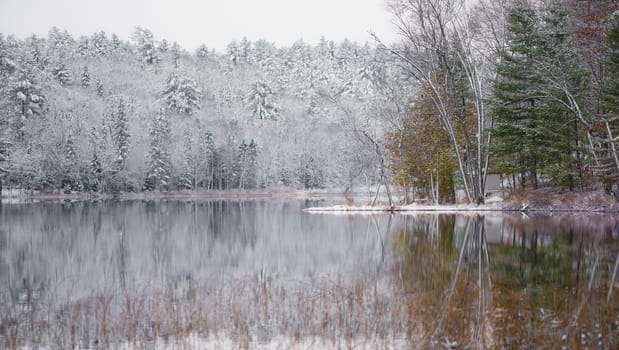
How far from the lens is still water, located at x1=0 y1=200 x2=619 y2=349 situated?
8.55 m

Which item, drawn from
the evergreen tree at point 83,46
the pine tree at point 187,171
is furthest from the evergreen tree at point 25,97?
the evergreen tree at point 83,46

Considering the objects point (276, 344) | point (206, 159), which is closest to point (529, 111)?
point (276, 344)

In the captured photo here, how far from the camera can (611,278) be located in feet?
39.2

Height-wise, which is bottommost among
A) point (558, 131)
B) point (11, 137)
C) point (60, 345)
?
point (60, 345)

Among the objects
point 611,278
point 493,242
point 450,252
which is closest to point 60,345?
point 611,278

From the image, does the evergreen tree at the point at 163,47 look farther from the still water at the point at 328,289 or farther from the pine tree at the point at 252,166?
the still water at the point at 328,289

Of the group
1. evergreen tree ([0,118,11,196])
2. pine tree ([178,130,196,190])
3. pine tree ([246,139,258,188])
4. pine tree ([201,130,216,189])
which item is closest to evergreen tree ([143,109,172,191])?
pine tree ([178,130,196,190])

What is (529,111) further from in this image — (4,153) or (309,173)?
(4,153)

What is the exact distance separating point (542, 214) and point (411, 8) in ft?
41.6

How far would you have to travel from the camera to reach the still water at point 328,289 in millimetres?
8547

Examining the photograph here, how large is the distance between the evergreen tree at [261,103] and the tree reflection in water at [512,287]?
100m

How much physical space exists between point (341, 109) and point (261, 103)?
83.1m

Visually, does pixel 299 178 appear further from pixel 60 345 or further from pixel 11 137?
pixel 60 345

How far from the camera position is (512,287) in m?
11.3
